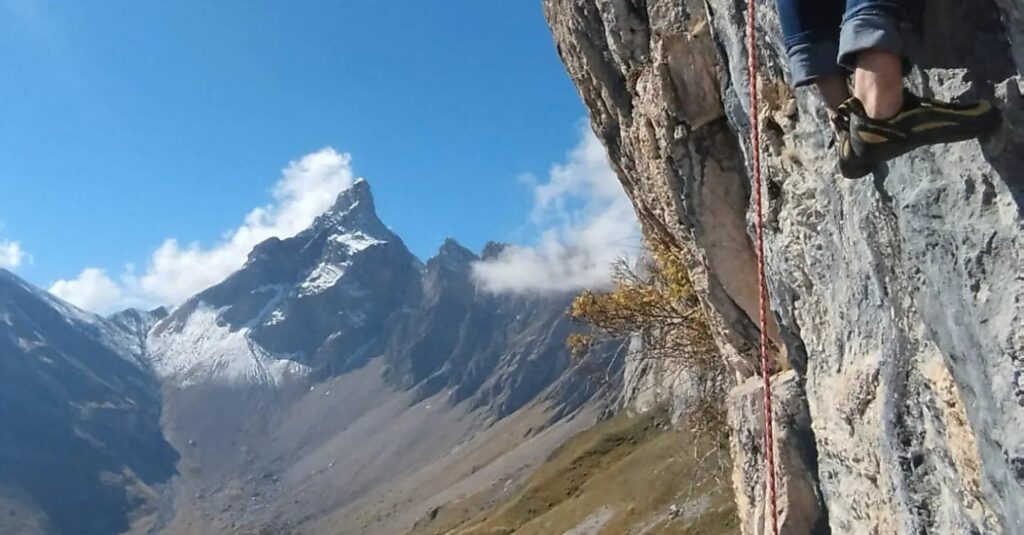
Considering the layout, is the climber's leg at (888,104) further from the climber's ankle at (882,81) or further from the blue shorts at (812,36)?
the blue shorts at (812,36)

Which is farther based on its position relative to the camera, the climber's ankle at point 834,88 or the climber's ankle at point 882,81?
the climber's ankle at point 834,88

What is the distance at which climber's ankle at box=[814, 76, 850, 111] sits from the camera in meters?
6.39

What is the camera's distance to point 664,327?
2344cm

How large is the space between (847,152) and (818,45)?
1.01 meters

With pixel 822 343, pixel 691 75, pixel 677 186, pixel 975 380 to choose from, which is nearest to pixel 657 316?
pixel 677 186

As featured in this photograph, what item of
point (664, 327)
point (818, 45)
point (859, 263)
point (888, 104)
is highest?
point (818, 45)

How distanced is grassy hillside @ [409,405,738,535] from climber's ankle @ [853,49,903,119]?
68915mm

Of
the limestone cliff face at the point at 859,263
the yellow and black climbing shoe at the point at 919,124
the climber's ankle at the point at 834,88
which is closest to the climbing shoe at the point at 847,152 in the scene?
the yellow and black climbing shoe at the point at 919,124

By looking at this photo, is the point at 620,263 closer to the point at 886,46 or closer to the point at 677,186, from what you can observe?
the point at 677,186

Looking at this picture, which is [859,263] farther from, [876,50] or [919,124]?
[876,50]

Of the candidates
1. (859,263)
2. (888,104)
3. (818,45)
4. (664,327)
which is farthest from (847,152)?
(664,327)

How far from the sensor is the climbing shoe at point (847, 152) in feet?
19.0

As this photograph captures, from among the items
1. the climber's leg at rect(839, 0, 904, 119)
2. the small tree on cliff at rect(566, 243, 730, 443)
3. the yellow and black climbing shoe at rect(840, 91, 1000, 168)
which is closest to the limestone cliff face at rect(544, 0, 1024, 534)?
the yellow and black climbing shoe at rect(840, 91, 1000, 168)

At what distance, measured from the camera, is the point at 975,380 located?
617 centimetres
